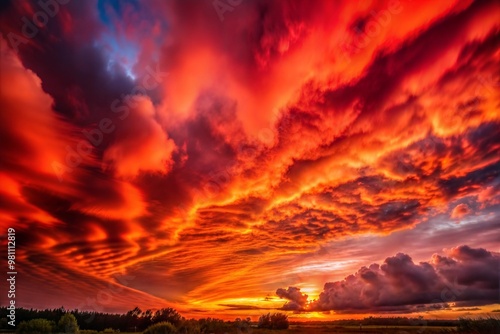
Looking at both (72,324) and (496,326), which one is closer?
(496,326)

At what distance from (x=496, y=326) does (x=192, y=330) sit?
4621 cm

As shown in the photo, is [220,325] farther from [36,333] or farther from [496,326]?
[496,326]

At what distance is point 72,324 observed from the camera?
164ft

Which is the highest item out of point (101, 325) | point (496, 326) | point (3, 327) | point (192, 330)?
point (101, 325)

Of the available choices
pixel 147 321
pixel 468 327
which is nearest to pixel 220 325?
pixel 147 321

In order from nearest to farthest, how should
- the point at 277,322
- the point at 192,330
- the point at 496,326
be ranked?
the point at 496,326 → the point at 192,330 → the point at 277,322

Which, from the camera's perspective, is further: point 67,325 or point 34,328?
point 67,325

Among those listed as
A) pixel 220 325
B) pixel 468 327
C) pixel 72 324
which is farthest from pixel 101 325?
pixel 468 327

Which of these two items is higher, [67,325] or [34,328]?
[67,325]

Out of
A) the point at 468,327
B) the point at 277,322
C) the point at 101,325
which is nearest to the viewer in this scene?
the point at 468,327

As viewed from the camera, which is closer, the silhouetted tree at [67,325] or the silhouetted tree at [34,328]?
the silhouetted tree at [34,328]

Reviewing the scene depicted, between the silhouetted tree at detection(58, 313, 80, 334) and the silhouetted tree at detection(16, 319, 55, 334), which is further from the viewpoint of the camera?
the silhouetted tree at detection(58, 313, 80, 334)

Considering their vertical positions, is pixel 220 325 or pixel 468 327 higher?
pixel 220 325

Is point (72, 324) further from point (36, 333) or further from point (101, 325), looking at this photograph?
point (101, 325)
